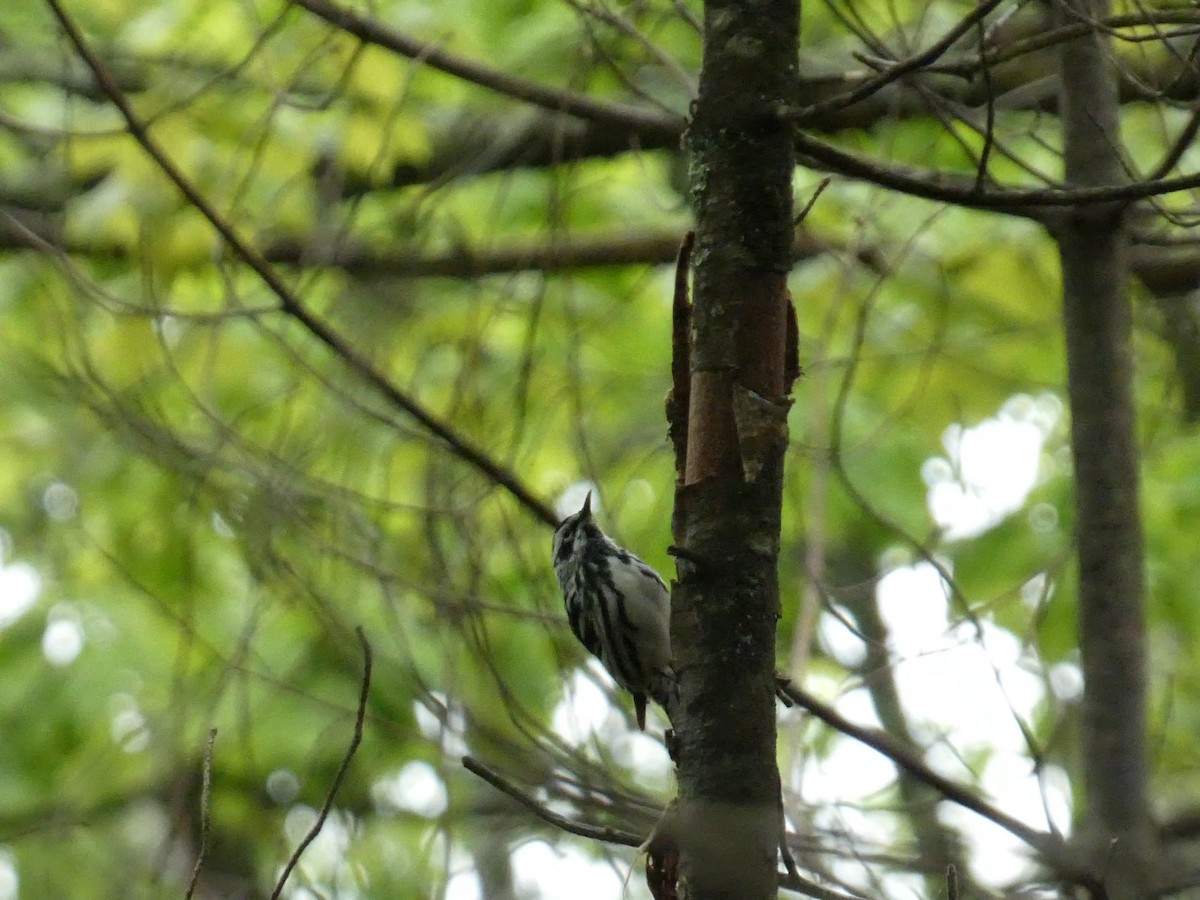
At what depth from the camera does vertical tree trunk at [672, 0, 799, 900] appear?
1.80 metres

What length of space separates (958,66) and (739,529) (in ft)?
4.10

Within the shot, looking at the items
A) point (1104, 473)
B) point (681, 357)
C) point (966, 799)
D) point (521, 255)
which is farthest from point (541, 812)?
point (521, 255)

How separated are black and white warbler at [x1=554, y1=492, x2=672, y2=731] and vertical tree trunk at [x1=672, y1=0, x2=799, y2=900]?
77.1 inches

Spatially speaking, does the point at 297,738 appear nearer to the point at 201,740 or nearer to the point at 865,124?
the point at 201,740

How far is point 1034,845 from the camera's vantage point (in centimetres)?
242

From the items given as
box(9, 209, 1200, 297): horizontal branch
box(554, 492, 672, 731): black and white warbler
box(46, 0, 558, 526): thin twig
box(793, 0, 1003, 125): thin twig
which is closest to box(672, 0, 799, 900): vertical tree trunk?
box(793, 0, 1003, 125): thin twig

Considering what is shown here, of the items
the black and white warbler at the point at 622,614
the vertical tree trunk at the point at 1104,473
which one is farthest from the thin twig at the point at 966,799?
the black and white warbler at the point at 622,614

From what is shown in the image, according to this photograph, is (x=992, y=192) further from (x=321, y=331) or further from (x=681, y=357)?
(x=321, y=331)

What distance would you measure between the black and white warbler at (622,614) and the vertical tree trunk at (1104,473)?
118 cm

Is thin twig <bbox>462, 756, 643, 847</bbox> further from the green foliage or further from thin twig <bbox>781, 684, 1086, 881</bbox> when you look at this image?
the green foliage

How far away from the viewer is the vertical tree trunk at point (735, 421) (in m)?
1.80

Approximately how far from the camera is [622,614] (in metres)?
3.91

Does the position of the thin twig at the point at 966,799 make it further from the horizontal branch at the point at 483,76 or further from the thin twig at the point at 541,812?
the horizontal branch at the point at 483,76

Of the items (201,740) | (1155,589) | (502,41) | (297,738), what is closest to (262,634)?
(297,738)
